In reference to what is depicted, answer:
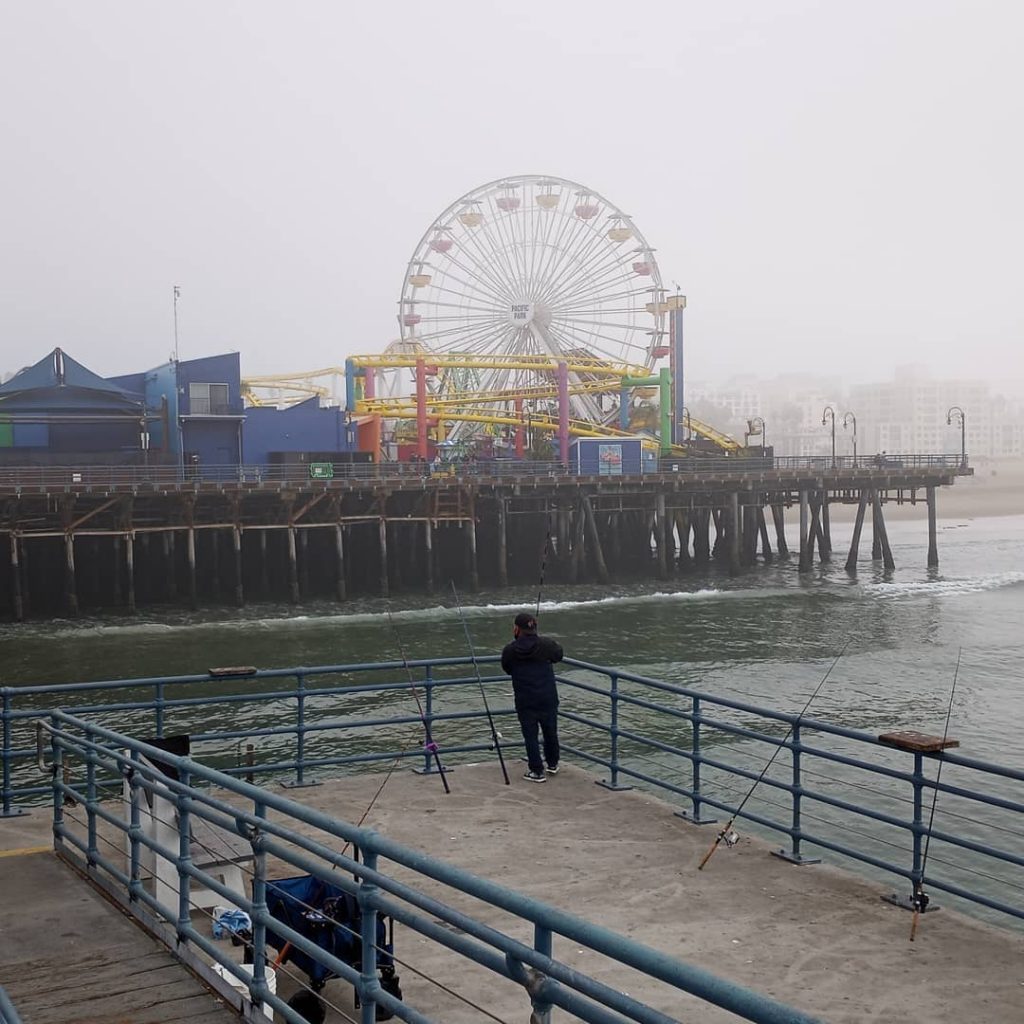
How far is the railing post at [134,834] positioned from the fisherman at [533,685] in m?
3.87

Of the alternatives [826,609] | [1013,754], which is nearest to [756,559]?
[826,609]

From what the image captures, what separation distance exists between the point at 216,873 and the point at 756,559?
54277mm

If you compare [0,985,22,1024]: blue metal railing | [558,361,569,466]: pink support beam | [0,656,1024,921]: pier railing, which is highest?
[558,361,569,466]: pink support beam

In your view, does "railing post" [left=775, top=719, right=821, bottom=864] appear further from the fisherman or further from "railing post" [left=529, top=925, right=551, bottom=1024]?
"railing post" [left=529, top=925, right=551, bottom=1024]

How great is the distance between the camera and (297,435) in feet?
178

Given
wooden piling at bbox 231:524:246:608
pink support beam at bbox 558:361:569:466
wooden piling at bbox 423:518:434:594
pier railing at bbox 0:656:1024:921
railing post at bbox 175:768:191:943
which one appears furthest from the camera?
pink support beam at bbox 558:361:569:466

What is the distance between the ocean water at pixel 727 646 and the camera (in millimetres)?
20328

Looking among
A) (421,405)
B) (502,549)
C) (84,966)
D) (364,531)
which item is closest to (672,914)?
(84,966)

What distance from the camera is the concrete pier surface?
19.4ft

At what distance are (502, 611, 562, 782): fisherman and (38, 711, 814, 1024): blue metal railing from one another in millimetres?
2075

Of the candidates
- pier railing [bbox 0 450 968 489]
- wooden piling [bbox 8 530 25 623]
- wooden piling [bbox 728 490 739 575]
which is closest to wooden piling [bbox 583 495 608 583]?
pier railing [bbox 0 450 968 489]

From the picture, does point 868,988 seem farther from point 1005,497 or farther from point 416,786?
point 1005,497

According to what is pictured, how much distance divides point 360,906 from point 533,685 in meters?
5.82

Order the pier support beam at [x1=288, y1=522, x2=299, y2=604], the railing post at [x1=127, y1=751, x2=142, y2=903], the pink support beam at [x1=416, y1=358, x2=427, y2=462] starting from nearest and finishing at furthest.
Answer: the railing post at [x1=127, y1=751, x2=142, y2=903], the pier support beam at [x1=288, y1=522, x2=299, y2=604], the pink support beam at [x1=416, y1=358, x2=427, y2=462]
